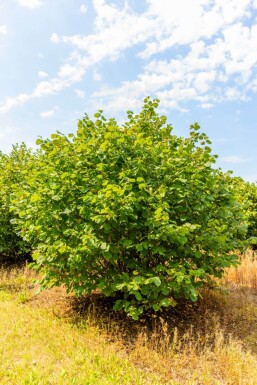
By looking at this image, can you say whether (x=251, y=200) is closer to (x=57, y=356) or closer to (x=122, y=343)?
(x=122, y=343)

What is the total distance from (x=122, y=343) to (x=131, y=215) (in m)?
1.83

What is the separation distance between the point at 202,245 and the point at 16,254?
6389mm

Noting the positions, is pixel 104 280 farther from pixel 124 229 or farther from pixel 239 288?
pixel 239 288

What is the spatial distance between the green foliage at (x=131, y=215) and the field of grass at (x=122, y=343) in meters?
0.50

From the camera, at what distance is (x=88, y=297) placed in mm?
6023

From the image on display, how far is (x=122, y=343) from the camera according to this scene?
4363 millimetres

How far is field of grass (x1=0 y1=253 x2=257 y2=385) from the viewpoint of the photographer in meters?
3.54

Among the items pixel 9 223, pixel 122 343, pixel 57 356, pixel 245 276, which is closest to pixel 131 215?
pixel 122 343

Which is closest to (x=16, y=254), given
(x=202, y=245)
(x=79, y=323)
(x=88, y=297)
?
(x=88, y=297)

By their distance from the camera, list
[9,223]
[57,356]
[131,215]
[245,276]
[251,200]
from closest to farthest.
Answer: [57,356], [131,215], [245,276], [9,223], [251,200]

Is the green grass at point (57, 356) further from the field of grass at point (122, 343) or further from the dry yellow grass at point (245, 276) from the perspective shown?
the dry yellow grass at point (245, 276)

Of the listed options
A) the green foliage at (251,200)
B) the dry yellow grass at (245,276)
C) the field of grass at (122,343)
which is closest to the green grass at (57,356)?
the field of grass at (122,343)

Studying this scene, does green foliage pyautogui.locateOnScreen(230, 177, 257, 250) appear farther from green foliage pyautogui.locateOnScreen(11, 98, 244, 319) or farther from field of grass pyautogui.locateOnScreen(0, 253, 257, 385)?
green foliage pyautogui.locateOnScreen(11, 98, 244, 319)

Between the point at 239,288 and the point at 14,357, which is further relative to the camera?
the point at 239,288
